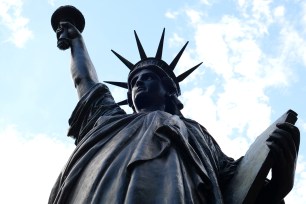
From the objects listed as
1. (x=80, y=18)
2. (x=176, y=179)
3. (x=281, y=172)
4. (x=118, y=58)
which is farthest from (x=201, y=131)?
(x=80, y=18)

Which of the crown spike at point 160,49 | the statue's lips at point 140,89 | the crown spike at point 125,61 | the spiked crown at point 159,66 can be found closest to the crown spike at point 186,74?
the spiked crown at point 159,66

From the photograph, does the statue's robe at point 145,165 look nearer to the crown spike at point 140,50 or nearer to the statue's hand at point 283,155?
the statue's hand at point 283,155

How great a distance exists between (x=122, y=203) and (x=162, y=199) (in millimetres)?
306

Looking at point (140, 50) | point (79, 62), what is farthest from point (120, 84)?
point (79, 62)

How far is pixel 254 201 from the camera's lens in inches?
240

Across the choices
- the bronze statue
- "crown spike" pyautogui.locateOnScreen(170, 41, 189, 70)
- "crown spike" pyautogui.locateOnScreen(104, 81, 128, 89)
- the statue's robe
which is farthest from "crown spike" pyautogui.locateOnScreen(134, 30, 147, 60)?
the statue's robe

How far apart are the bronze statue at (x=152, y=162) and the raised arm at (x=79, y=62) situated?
2.29 ft

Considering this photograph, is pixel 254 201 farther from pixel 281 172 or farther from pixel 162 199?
pixel 162 199

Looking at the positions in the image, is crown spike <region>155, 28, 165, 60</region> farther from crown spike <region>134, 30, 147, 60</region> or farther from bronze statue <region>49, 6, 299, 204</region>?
bronze statue <region>49, 6, 299, 204</region>

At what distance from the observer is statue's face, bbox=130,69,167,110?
8.34 meters

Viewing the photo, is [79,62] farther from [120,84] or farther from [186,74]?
[186,74]

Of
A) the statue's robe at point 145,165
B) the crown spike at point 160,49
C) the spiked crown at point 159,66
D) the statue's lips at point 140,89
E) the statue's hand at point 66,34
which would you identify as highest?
the statue's hand at point 66,34

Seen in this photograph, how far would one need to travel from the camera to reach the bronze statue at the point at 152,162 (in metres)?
5.49

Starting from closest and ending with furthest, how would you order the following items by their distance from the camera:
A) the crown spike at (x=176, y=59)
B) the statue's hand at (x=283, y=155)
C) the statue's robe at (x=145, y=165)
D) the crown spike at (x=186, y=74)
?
the statue's robe at (x=145, y=165), the statue's hand at (x=283, y=155), the crown spike at (x=176, y=59), the crown spike at (x=186, y=74)
